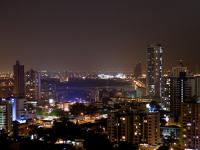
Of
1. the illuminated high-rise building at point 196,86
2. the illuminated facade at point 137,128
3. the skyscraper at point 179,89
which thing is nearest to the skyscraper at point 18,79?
the skyscraper at point 179,89

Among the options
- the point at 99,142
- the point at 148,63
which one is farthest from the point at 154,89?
the point at 99,142

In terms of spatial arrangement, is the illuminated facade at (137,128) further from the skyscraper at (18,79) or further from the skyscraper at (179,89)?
the skyscraper at (18,79)

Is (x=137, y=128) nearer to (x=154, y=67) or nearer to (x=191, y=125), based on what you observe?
(x=191, y=125)

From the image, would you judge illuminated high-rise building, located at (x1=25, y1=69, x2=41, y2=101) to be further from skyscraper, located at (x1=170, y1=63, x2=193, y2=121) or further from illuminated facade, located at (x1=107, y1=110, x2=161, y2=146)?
illuminated facade, located at (x1=107, y1=110, x2=161, y2=146)

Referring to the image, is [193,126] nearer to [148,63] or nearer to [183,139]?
[183,139]

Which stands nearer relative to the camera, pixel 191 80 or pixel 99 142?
pixel 99 142
